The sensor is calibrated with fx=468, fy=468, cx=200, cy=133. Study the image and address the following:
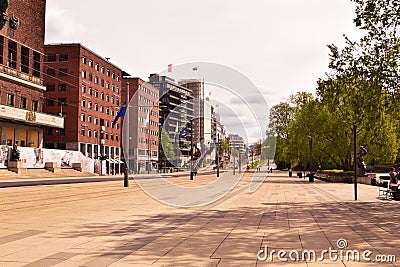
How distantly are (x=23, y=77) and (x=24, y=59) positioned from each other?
9.30 feet

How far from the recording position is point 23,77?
204 feet

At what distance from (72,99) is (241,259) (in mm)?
78886

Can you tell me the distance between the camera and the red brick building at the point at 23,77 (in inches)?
2283

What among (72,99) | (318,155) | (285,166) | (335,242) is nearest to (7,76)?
(72,99)

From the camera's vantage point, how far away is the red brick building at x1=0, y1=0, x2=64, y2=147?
5800cm

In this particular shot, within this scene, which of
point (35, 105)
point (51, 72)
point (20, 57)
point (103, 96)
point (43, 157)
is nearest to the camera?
point (20, 57)

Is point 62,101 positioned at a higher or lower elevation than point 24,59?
lower

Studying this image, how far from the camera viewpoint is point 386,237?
36.8ft

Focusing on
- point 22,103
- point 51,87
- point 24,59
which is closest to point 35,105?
point 22,103

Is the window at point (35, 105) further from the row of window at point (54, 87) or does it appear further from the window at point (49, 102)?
the window at point (49, 102)

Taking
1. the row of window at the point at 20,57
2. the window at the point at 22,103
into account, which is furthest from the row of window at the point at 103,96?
the window at the point at 22,103

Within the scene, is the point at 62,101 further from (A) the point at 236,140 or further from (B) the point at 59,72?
(A) the point at 236,140

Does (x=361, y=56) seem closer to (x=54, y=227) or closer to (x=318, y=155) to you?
(x=54, y=227)

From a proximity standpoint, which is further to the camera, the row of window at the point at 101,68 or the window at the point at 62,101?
the row of window at the point at 101,68
